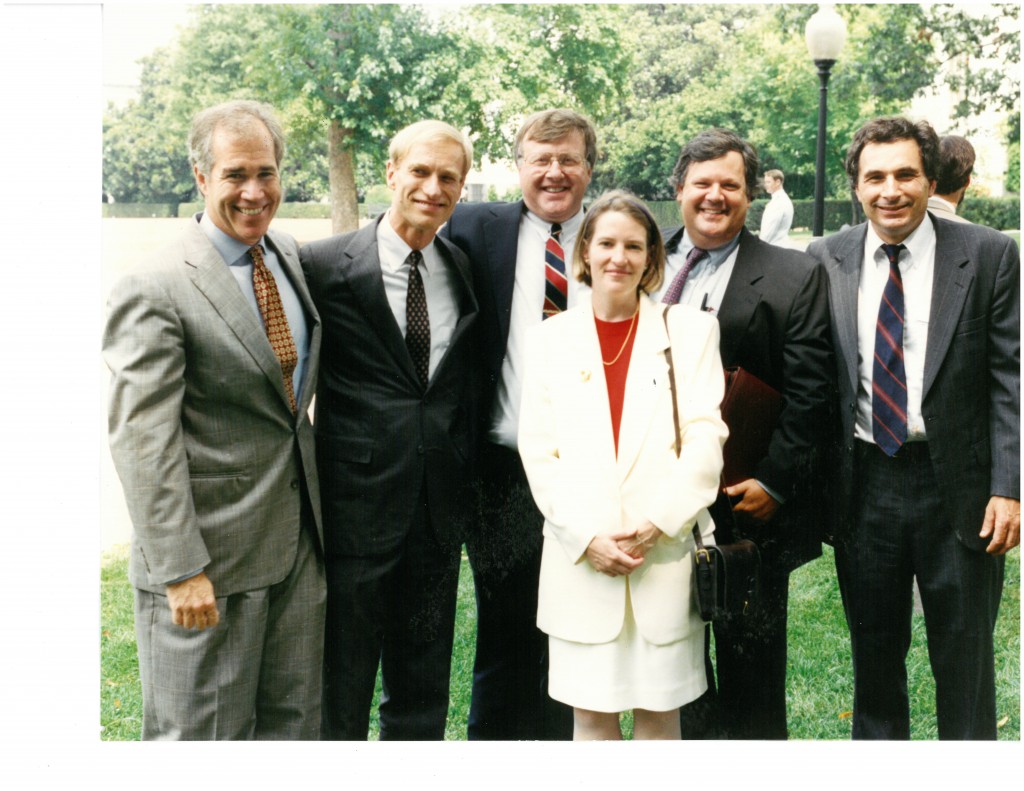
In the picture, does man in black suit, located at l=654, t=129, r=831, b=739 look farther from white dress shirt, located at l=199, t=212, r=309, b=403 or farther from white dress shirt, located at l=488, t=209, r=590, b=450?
white dress shirt, located at l=199, t=212, r=309, b=403

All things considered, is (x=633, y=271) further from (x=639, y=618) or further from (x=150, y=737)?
(x=150, y=737)

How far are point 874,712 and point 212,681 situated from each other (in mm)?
2510

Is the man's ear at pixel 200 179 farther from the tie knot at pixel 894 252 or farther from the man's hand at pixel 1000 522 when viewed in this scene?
the man's hand at pixel 1000 522

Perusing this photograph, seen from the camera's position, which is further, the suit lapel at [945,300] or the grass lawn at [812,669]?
the grass lawn at [812,669]

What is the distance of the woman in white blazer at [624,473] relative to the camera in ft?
10.6

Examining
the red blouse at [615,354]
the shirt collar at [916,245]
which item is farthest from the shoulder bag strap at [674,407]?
the shirt collar at [916,245]

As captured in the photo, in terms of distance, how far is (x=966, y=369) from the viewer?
354cm

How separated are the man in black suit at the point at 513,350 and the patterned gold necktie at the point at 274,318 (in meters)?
0.78

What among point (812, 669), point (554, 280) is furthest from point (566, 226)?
point (812, 669)

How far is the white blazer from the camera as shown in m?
3.24

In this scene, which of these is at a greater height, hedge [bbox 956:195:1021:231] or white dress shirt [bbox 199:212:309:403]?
hedge [bbox 956:195:1021:231]

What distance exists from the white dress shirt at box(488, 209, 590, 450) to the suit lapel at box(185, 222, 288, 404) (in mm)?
951

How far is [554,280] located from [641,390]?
2.22ft

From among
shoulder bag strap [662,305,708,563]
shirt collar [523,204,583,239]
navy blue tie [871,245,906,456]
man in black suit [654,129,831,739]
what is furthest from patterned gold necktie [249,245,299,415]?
navy blue tie [871,245,906,456]
